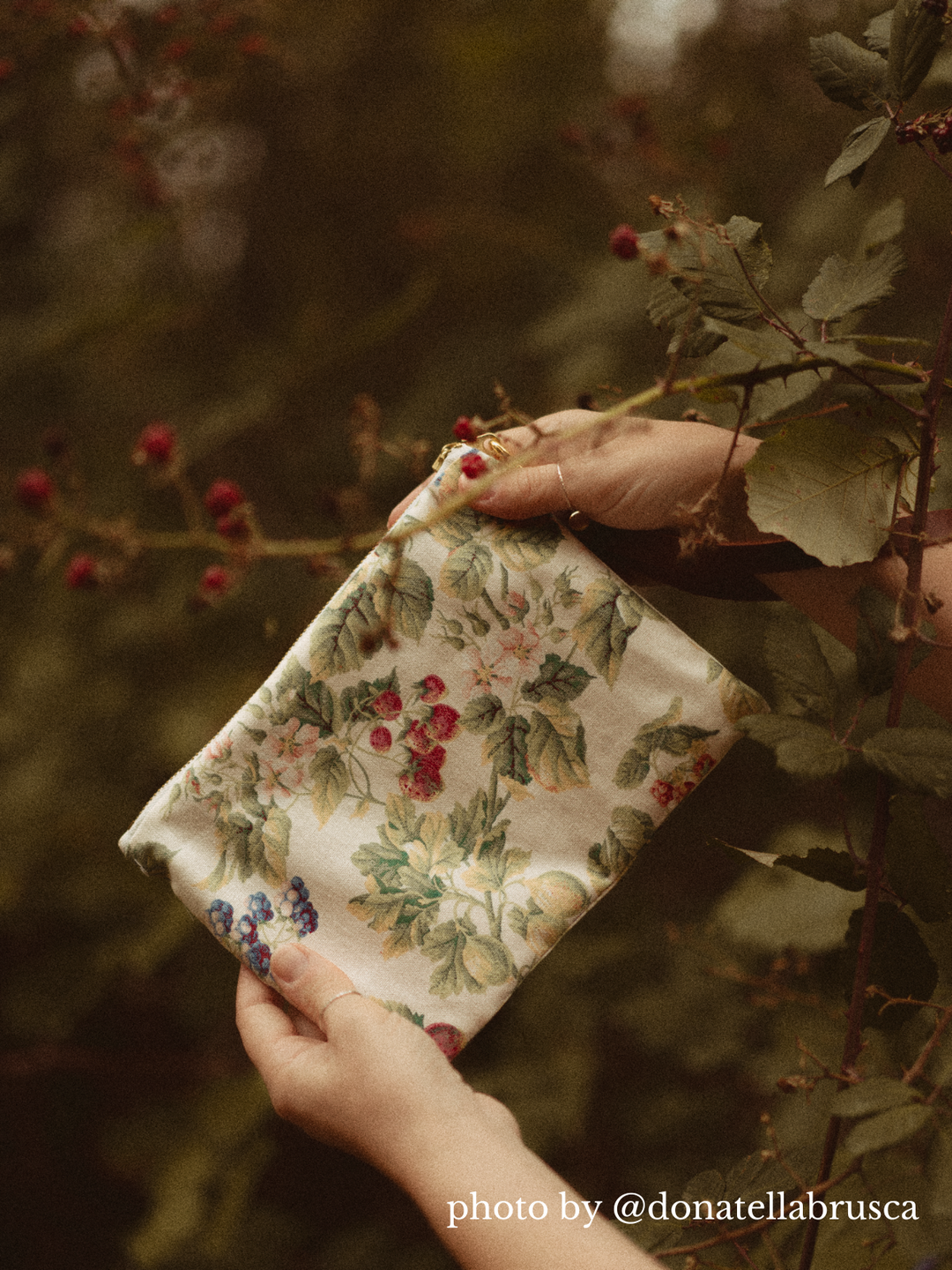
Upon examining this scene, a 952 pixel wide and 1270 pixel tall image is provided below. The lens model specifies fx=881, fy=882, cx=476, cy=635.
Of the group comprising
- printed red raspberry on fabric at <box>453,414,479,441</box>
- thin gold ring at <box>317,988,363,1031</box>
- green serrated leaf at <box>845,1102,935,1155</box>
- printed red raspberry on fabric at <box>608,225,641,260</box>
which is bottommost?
thin gold ring at <box>317,988,363,1031</box>

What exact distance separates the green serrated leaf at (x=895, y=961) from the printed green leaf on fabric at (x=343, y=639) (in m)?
0.42

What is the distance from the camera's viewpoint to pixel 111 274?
143 cm

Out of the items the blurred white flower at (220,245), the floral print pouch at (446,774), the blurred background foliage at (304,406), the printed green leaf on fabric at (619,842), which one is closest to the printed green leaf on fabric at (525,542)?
the floral print pouch at (446,774)

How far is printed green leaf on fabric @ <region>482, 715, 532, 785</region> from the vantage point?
2.41 feet

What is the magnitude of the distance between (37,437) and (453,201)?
3.06 ft

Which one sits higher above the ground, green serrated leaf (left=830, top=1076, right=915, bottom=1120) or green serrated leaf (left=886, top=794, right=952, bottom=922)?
green serrated leaf (left=886, top=794, right=952, bottom=922)

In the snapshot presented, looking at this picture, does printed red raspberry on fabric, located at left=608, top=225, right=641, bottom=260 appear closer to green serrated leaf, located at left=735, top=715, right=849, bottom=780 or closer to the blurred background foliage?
green serrated leaf, located at left=735, top=715, right=849, bottom=780

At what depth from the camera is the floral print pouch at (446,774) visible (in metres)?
0.72

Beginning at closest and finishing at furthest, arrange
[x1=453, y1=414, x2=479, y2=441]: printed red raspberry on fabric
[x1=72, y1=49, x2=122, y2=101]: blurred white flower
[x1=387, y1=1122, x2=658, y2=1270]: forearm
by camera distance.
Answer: [x1=387, y1=1122, x2=658, y2=1270]: forearm, [x1=453, y1=414, x2=479, y2=441]: printed red raspberry on fabric, [x1=72, y1=49, x2=122, y2=101]: blurred white flower

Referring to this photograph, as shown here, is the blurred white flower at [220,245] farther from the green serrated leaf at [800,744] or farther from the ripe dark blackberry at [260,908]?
the green serrated leaf at [800,744]

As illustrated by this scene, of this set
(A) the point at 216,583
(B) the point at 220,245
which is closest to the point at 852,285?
(A) the point at 216,583

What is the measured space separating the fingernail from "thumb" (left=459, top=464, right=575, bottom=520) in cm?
39

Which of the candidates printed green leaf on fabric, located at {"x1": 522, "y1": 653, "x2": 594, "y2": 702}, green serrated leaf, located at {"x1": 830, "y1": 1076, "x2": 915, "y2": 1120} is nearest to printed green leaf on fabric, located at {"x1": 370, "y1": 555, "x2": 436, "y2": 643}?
printed green leaf on fabric, located at {"x1": 522, "y1": 653, "x2": 594, "y2": 702}

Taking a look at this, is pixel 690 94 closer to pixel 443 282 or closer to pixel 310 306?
pixel 443 282
